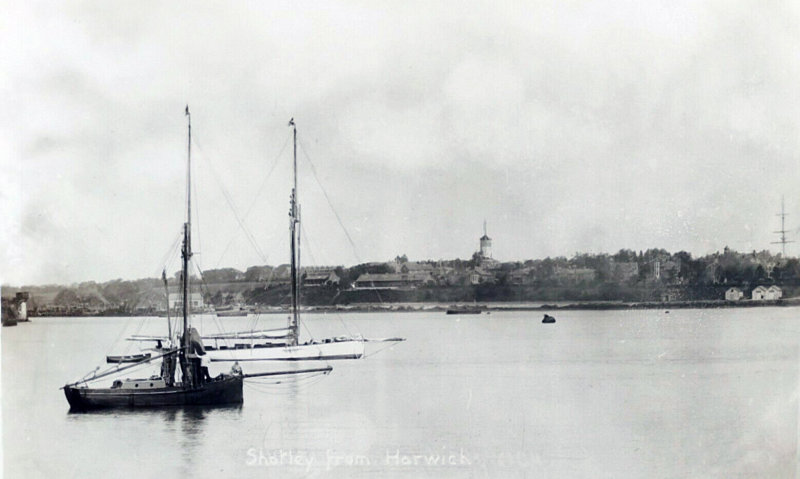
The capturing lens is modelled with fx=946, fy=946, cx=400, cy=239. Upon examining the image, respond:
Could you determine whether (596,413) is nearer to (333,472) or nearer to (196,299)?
(333,472)

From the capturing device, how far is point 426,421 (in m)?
8.73

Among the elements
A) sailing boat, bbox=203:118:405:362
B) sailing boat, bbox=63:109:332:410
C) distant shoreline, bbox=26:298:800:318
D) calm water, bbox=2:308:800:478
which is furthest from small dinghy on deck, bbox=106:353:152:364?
sailing boat, bbox=203:118:405:362

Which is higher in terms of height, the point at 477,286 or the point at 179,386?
the point at 477,286

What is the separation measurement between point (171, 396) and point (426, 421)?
2.72 metres

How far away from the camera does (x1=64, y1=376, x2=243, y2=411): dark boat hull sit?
939 centimetres

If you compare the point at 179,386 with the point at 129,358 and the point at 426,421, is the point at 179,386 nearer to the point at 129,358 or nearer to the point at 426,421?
the point at 129,358

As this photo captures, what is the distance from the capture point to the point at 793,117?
28.7ft

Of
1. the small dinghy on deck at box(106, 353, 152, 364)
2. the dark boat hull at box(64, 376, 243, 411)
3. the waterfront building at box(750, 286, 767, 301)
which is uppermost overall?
the waterfront building at box(750, 286, 767, 301)

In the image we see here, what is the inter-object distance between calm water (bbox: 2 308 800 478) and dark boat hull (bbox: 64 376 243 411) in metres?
0.15

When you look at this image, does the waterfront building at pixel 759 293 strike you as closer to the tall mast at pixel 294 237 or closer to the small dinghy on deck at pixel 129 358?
the tall mast at pixel 294 237

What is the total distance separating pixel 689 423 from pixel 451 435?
7.97 feet

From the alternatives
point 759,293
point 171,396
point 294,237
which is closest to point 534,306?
point 759,293

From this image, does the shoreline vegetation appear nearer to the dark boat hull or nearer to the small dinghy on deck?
the dark boat hull

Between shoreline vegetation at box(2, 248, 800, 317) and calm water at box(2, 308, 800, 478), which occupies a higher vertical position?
shoreline vegetation at box(2, 248, 800, 317)
